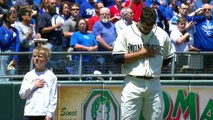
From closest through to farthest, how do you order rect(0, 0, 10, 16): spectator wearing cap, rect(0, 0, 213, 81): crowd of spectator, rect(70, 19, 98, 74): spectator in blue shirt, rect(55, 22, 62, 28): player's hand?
1. rect(0, 0, 213, 81): crowd of spectator
2. rect(70, 19, 98, 74): spectator in blue shirt
3. rect(55, 22, 62, 28): player's hand
4. rect(0, 0, 10, 16): spectator wearing cap

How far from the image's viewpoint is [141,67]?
32.8 ft

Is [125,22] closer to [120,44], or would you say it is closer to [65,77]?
[65,77]

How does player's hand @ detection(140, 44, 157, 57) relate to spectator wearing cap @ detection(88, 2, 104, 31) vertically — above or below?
below

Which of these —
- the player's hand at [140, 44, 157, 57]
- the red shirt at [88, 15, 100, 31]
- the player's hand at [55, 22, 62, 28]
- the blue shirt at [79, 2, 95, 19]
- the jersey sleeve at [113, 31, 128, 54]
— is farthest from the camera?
the blue shirt at [79, 2, 95, 19]

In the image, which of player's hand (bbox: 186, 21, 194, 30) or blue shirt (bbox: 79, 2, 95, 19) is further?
blue shirt (bbox: 79, 2, 95, 19)

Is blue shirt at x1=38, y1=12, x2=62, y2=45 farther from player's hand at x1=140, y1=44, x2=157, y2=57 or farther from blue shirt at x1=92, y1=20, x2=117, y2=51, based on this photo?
player's hand at x1=140, y1=44, x2=157, y2=57

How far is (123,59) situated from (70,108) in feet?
9.59

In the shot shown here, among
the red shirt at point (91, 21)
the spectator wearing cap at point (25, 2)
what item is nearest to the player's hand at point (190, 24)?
the red shirt at point (91, 21)

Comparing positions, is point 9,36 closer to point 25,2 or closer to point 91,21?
point 25,2

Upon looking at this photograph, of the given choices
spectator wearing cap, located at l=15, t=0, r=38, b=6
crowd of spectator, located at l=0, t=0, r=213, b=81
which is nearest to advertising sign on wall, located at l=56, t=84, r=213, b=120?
crowd of spectator, located at l=0, t=0, r=213, b=81

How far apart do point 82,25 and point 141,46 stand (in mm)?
3776

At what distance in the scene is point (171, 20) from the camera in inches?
597

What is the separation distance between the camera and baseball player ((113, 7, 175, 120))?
9938 millimetres

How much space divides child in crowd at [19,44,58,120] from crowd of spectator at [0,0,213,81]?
2.37m
